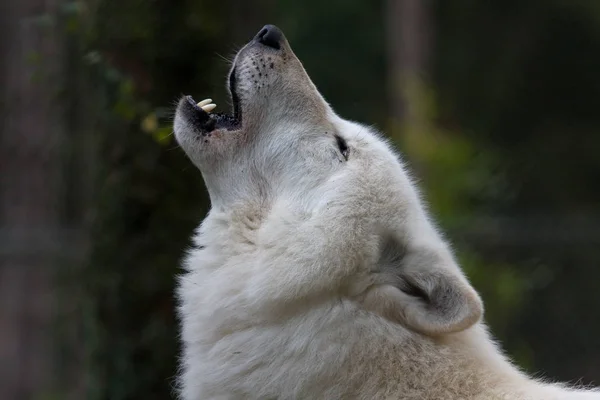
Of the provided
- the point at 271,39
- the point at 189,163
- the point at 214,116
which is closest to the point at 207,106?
the point at 214,116

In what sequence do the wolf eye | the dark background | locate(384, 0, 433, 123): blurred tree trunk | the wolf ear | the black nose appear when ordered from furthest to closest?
locate(384, 0, 433, 123): blurred tree trunk < the dark background < the black nose < the wolf eye < the wolf ear

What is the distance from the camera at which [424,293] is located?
11.3ft

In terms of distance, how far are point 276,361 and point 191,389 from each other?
1.38 ft

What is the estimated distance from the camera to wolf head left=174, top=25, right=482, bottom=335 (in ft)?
11.1

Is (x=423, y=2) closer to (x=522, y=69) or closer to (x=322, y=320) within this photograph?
(x=522, y=69)

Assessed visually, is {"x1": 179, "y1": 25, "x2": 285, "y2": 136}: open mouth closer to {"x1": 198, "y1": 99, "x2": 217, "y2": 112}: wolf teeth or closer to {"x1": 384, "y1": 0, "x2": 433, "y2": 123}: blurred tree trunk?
{"x1": 198, "y1": 99, "x2": 217, "y2": 112}: wolf teeth

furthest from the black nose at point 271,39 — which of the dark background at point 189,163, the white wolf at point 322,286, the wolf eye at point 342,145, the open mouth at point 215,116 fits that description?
the dark background at point 189,163

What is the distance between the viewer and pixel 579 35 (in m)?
21.1

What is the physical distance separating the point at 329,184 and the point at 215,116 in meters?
0.67

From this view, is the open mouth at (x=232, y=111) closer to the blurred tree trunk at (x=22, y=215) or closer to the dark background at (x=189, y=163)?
the dark background at (x=189, y=163)

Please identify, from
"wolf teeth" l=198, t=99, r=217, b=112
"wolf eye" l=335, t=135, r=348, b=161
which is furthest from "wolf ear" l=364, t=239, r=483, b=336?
"wolf teeth" l=198, t=99, r=217, b=112

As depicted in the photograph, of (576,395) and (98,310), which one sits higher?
(576,395)

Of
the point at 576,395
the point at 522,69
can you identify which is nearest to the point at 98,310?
the point at 576,395

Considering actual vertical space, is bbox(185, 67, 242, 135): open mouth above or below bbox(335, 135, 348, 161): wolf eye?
below
